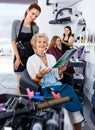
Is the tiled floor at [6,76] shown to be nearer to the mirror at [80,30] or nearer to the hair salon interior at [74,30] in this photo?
the hair salon interior at [74,30]

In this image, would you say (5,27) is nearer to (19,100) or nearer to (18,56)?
(18,56)

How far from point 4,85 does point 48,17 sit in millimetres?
1408

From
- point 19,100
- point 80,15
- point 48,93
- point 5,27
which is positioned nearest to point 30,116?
point 19,100

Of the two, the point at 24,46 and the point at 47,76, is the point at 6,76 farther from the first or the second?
the point at 47,76

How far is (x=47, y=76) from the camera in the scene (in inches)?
81.2

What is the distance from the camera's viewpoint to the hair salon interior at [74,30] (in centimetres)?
311

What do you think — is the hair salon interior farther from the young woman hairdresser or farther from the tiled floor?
the young woman hairdresser

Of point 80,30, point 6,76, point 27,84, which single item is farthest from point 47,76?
point 6,76

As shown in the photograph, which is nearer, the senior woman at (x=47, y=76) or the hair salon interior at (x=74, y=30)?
the senior woman at (x=47, y=76)

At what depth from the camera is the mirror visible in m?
3.45

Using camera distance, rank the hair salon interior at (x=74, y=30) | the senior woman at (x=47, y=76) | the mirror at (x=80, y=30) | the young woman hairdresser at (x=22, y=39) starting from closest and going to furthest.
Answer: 1. the senior woman at (x=47, y=76)
2. the young woman hairdresser at (x=22, y=39)
3. the hair salon interior at (x=74, y=30)
4. the mirror at (x=80, y=30)

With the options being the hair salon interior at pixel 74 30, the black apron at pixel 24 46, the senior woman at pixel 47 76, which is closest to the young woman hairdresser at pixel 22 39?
the black apron at pixel 24 46

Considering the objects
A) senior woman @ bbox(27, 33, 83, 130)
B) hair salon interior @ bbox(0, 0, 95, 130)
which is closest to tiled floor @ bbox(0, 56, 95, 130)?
hair salon interior @ bbox(0, 0, 95, 130)

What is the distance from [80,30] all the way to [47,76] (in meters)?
1.75
